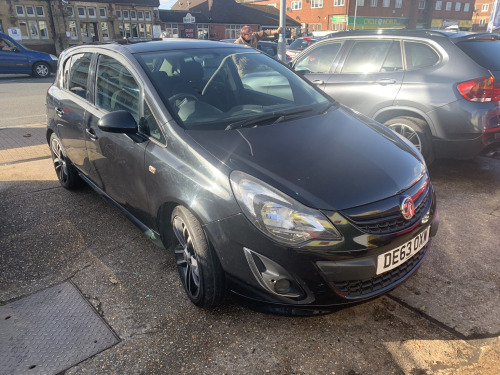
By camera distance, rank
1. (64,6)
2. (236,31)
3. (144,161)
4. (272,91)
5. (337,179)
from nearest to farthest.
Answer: (337,179), (144,161), (272,91), (64,6), (236,31)

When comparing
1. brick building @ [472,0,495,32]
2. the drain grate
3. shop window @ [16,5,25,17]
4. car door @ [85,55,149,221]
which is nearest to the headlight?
car door @ [85,55,149,221]

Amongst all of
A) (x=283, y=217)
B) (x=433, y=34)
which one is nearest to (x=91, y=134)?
(x=283, y=217)

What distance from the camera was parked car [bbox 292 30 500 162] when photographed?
4195 mm

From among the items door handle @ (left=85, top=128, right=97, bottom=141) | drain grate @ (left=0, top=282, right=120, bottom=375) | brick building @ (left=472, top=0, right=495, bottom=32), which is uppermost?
brick building @ (left=472, top=0, right=495, bottom=32)

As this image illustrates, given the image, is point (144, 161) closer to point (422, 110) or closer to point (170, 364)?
point (170, 364)

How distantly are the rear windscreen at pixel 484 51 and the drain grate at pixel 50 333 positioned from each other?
4491 mm

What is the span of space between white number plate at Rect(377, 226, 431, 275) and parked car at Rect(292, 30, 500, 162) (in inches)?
93.9

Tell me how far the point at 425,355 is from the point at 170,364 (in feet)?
4.55

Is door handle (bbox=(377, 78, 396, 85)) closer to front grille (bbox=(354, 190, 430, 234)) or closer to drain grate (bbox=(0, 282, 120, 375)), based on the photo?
front grille (bbox=(354, 190, 430, 234))

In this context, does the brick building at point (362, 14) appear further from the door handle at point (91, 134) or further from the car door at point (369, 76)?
the door handle at point (91, 134)

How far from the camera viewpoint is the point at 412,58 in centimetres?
479

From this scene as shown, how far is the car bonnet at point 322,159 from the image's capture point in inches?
84.7

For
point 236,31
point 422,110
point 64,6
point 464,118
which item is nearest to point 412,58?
point 422,110

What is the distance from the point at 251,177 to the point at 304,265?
0.55 m
